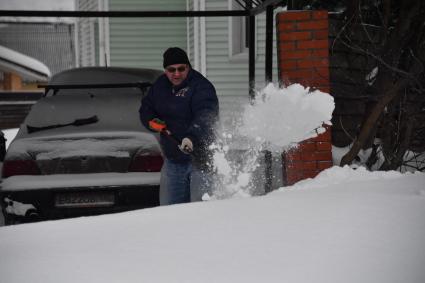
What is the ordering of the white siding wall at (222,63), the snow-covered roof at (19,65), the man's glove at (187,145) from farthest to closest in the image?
the snow-covered roof at (19,65), the white siding wall at (222,63), the man's glove at (187,145)

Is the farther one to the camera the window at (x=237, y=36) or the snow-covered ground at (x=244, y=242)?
the window at (x=237, y=36)

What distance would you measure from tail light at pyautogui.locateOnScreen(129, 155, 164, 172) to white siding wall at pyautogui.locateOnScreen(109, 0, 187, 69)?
8.08m

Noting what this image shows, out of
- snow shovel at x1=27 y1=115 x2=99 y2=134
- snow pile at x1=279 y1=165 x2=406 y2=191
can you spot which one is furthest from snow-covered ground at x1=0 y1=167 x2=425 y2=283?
snow shovel at x1=27 y1=115 x2=99 y2=134

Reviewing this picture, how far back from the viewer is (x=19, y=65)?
20.6 meters

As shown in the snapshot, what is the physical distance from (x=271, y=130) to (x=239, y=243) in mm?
2533

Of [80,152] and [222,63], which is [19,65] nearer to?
[222,63]

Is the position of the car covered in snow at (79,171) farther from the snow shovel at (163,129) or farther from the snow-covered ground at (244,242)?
the snow-covered ground at (244,242)

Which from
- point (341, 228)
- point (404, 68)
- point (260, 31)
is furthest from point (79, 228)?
point (260, 31)

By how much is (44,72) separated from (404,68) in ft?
65.5

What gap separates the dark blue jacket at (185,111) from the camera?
3.48m

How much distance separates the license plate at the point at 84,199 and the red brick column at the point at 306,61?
1.67 m

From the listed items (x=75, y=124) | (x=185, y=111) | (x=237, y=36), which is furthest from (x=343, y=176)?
(x=237, y=36)

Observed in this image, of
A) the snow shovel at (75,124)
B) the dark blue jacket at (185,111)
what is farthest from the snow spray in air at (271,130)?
the snow shovel at (75,124)

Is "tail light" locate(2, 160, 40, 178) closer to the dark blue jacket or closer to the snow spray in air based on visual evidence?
the dark blue jacket
